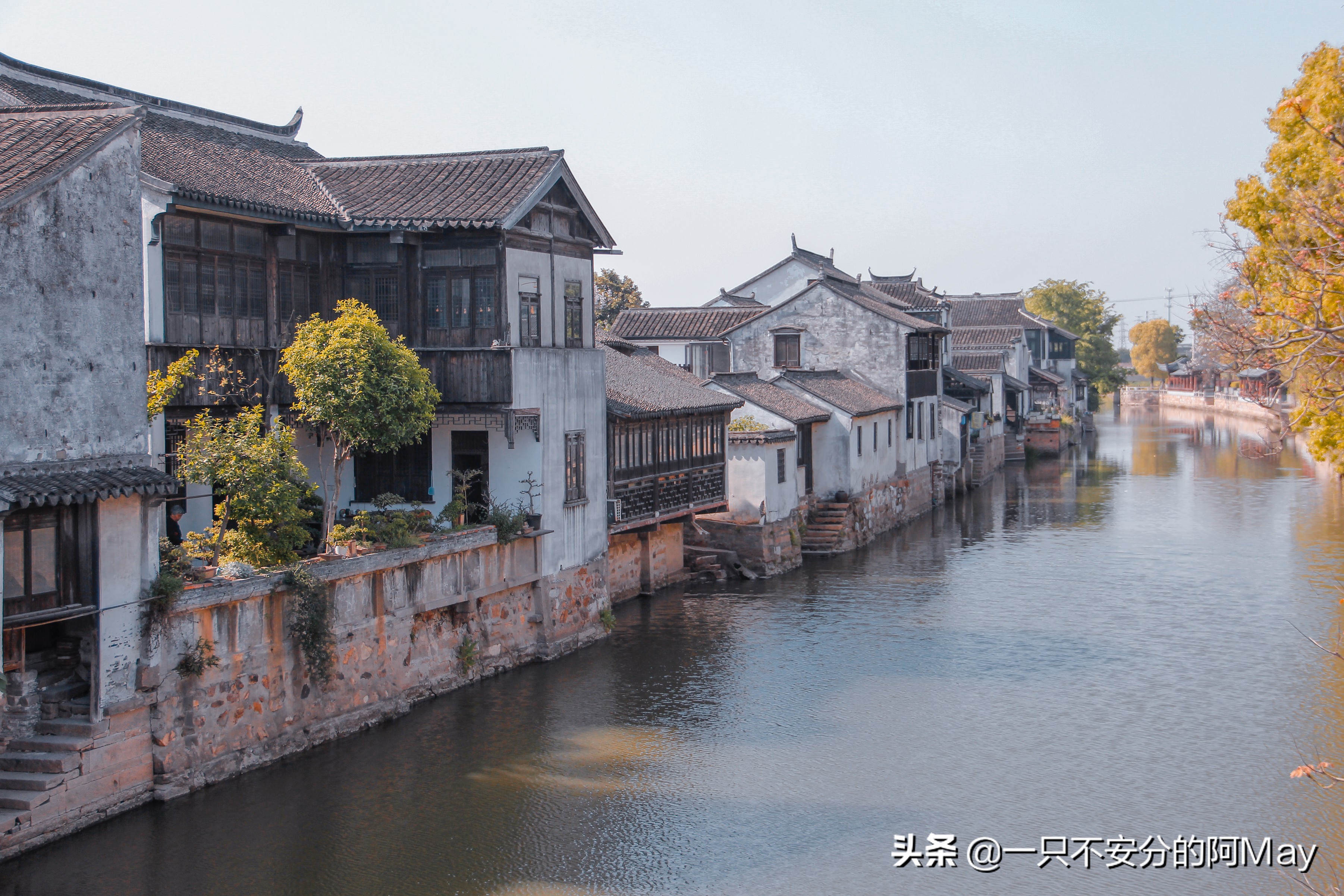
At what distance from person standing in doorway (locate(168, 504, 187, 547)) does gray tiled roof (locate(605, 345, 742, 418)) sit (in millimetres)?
10426

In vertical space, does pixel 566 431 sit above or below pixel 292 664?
above

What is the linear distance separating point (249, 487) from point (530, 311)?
8.26m

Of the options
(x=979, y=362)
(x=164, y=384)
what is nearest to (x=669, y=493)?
(x=164, y=384)

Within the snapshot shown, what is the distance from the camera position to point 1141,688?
2430 cm

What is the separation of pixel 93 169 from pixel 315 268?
8.03 meters

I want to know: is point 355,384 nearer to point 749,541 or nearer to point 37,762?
point 37,762

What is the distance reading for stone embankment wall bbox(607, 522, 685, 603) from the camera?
3212 cm

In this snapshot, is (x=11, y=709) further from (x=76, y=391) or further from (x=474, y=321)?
(x=474, y=321)

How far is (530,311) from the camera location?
83.6ft

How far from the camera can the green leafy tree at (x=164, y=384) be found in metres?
18.6

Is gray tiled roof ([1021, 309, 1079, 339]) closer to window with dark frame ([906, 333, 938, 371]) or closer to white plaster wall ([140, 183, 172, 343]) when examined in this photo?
window with dark frame ([906, 333, 938, 371])

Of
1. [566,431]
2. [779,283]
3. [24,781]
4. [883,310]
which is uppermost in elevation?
[779,283]

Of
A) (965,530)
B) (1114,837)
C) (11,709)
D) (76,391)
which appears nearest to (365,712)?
(11,709)

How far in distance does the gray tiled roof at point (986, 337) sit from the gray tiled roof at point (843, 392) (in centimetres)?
3641
